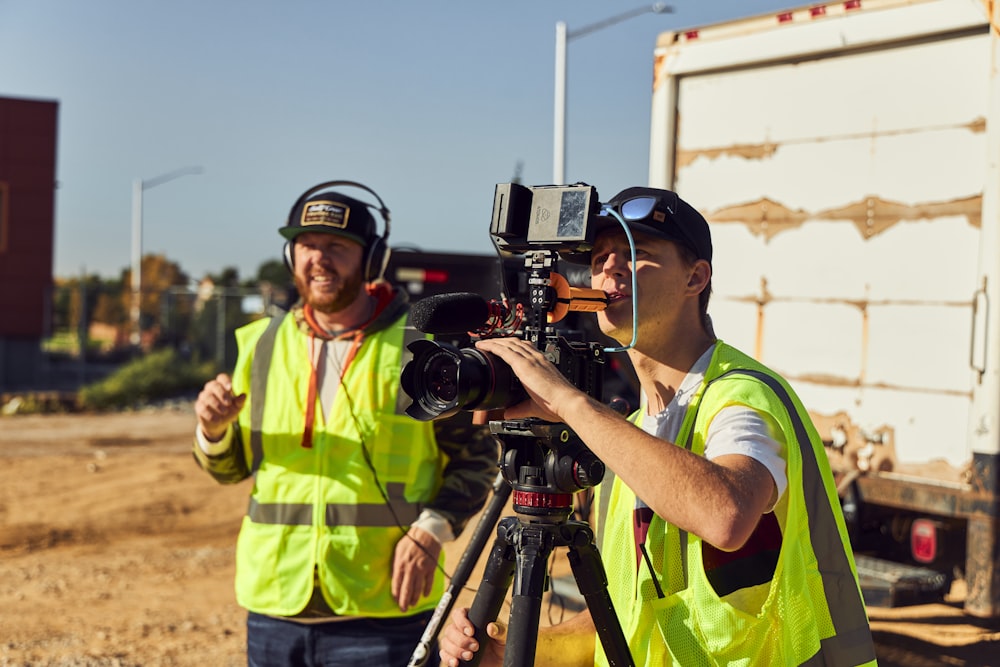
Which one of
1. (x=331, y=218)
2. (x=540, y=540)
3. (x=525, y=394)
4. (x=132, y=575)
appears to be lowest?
(x=132, y=575)

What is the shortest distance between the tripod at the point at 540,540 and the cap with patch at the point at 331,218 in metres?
1.70

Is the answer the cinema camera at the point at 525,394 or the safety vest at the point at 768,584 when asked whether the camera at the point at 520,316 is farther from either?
the safety vest at the point at 768,584

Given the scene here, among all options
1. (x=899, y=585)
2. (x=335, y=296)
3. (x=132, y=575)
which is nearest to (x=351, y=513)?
(x=335, y=296)

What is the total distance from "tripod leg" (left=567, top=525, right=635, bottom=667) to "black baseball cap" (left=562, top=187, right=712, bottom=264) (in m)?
0.60

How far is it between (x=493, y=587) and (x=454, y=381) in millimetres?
480

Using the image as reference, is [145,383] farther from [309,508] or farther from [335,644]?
[335,644]

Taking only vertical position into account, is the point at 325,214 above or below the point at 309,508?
above

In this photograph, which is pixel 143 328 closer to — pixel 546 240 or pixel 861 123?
pixel 861 123

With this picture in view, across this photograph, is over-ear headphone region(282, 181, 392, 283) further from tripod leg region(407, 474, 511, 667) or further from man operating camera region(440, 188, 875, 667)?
man operating camera region(440, 188, 875, 667)

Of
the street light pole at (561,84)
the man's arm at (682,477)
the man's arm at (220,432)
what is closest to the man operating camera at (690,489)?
the man's arm at (682,477)

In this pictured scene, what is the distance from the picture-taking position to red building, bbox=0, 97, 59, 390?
85.0ft

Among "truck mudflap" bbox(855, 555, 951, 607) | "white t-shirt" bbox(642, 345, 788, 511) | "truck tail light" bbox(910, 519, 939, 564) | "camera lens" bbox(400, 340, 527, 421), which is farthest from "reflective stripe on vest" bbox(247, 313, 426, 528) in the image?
"truck tail light" bbox(910, 519, 939, 564)

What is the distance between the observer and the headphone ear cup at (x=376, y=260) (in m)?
3.85

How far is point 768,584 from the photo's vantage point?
207 cm
